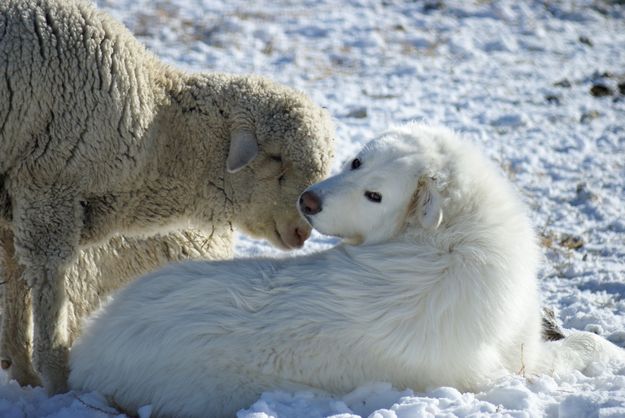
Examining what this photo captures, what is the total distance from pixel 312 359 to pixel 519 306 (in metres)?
1.15

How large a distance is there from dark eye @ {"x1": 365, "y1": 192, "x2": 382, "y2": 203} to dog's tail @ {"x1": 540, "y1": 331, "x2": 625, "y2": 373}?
125cm

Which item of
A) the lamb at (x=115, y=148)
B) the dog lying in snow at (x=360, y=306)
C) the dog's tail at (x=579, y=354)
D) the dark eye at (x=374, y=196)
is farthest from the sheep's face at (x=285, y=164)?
the dog's tail at (x=579, y=354)

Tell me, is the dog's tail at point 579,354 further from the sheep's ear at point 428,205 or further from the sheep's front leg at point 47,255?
the sheep's front leg at point 47,255

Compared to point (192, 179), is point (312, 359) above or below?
below

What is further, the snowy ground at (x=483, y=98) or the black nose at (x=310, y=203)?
the black nose at (x=310, y=203)

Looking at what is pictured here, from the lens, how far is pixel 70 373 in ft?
16.2

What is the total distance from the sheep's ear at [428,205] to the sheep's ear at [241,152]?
1.21 metres

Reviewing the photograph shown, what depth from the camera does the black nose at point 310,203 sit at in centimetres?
501

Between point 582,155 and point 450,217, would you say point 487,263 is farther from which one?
point 582,155

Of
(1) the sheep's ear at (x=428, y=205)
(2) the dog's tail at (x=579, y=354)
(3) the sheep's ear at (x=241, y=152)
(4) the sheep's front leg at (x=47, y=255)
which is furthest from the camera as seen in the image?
(3) the sheep's ear at (x=241, y=152)

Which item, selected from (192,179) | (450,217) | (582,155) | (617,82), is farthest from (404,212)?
(617,82)

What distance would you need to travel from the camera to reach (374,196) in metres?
4.99

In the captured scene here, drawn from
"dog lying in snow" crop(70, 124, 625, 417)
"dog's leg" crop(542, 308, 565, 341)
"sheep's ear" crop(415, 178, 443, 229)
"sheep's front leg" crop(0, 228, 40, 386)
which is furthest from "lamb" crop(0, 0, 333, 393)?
"dog's leg" crop(542, 308, 565, 341)

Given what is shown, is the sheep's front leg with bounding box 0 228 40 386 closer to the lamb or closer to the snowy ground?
the lamb
